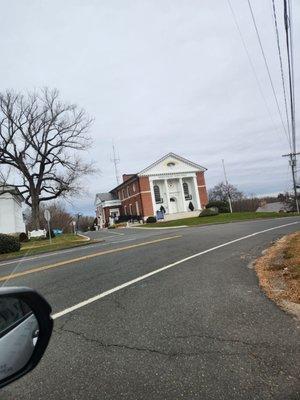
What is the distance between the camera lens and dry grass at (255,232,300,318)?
23.1 feet

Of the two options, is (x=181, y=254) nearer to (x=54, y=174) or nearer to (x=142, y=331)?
(x=142, y=331)

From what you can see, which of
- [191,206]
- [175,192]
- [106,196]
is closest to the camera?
[191,206]

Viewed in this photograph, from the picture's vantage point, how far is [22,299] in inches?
80.0

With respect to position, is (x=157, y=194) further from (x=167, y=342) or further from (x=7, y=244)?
(x=167, y=342)

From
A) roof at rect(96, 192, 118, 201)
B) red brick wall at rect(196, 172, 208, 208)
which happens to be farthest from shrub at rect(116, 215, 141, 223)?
roof at rect(96, 192, 118, 201)

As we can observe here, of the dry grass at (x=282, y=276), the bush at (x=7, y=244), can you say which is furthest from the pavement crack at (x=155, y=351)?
the bush at (x=7, y=244)

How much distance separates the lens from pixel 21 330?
205 centimetres

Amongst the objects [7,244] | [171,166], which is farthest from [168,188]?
[7,244]

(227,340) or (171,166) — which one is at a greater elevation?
(171,166)

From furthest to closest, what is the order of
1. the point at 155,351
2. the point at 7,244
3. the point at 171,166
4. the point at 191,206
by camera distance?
Answer: 1. the point at 171,166
2. the point at 191,206
3. the point at 7,244
4. the point at 155,351

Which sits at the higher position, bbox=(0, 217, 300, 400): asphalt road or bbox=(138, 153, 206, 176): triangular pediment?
bbox=(138, 153, 206, 176): triangular pediment

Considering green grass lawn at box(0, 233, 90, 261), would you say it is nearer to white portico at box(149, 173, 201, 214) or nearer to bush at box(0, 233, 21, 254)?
bush at box(0, 233, 21, 254)

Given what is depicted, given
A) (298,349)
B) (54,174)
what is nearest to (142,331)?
(298,349)

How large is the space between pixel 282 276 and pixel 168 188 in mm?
63027
